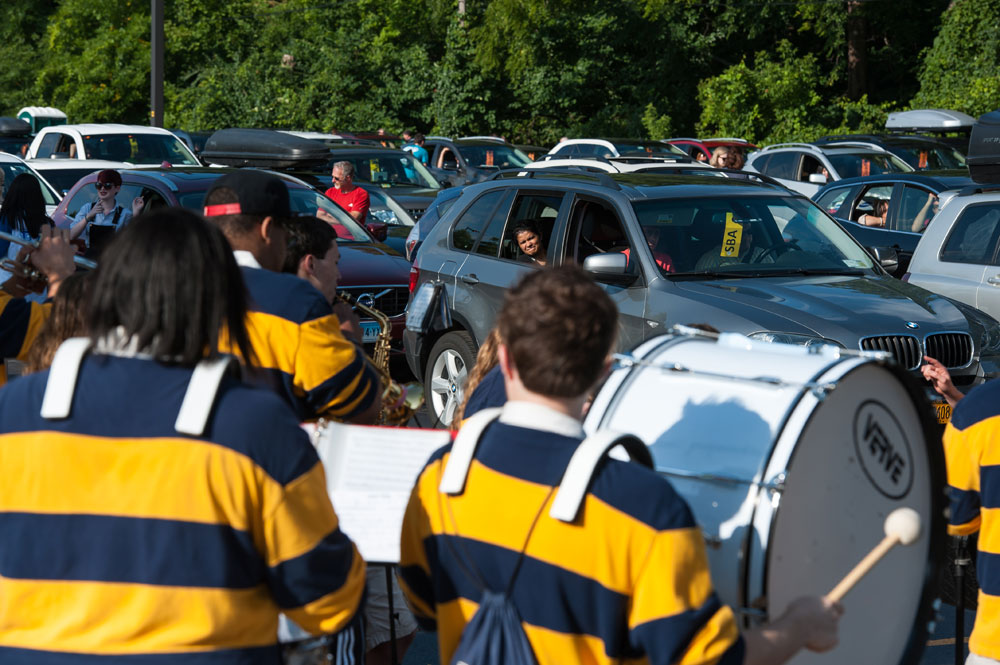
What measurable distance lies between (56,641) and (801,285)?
17.3 ft

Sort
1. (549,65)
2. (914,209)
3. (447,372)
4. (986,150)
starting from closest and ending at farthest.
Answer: (447,372) < (986,150) < (914,209) < (549,65)

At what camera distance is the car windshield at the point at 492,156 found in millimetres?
22969

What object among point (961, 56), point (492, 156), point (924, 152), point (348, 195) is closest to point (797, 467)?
point (348, 195)

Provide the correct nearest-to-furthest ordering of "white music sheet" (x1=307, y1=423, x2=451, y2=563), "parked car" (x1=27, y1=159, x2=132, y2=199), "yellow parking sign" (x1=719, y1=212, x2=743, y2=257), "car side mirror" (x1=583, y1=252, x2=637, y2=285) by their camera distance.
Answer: "white music sheet" (x1=307, y1=423, x2=451, y2=563), "car side mirror" (x1=583, y1=252, x2=637, y2=285), "yellow parking sign" (x1=719, y1=212, x2=743, y2=257), "parked car" (x1=27, y1=159, x2=132, y2=199)

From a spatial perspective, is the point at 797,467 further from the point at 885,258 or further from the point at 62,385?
the point at 885,258

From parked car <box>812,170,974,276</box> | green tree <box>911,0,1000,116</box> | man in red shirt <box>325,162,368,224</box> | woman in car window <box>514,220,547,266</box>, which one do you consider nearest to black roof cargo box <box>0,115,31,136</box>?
man in red shirt <box>325,162,368,224</box>

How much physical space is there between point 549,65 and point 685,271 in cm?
2873

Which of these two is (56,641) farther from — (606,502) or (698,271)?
(698,271)

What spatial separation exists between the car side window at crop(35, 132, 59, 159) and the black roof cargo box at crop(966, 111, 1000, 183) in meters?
13.2

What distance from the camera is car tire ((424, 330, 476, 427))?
26.1 ft

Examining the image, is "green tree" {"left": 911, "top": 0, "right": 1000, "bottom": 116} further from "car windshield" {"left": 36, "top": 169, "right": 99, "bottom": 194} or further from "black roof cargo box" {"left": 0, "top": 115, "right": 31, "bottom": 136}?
"black roof cargo box" {"left": 0, "top": 115, "right": 31, "bottom": 136}

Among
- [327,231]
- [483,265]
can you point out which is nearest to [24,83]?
[483,265]

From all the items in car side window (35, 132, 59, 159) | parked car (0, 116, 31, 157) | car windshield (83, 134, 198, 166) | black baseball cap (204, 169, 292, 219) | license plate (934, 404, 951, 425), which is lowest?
parked car (0, 116, 31, 157)

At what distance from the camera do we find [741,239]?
7234mm
